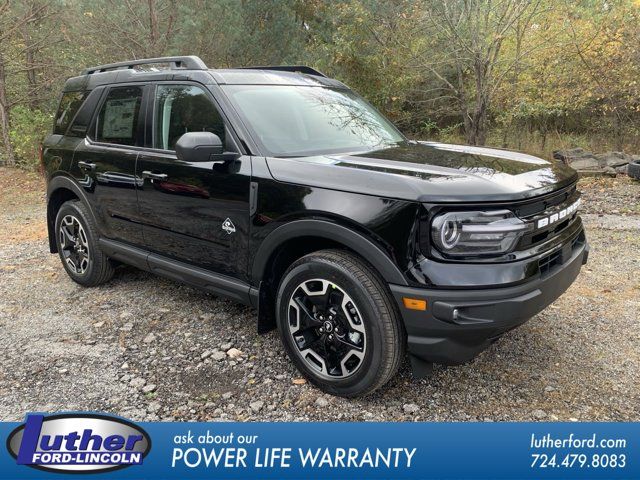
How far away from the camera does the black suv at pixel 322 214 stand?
2.38m

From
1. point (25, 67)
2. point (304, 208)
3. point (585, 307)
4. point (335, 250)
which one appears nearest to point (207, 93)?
point (304, 208)

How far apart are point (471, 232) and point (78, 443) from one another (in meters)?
2.08

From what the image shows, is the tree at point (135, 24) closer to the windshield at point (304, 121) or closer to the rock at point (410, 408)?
the windshield at point (304, 121)

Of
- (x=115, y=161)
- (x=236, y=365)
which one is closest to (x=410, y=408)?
(x=236, y=365)

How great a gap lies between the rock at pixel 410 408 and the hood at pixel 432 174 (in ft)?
3.91

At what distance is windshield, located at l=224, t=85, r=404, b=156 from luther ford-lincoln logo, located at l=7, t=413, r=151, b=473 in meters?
1.69

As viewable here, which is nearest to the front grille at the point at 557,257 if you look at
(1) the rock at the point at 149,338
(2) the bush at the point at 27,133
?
(1) the rock at the point at 149,338

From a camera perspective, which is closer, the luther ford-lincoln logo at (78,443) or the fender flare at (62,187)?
the luther ford-lincoln logo at (78,443)

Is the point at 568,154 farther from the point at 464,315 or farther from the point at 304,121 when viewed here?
the point at 464,315

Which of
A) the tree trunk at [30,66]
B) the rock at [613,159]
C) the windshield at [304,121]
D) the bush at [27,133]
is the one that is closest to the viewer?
the windshield at [304,121]

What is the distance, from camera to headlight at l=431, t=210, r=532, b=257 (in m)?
2.35

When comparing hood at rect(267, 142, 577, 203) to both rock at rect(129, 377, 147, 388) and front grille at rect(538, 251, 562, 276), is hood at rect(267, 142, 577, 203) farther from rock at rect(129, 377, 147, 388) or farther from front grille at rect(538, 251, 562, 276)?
rock at rect(129, 377, 147, 388)

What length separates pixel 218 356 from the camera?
337 centimetres

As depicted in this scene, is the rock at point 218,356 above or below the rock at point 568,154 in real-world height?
below
